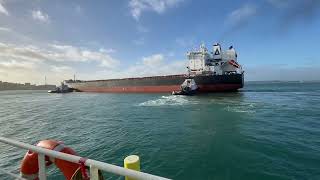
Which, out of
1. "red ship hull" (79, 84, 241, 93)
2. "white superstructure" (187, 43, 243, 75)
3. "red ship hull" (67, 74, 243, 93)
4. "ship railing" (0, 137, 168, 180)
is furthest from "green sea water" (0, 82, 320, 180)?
"white superstructure" (187, 43, 243, 75)

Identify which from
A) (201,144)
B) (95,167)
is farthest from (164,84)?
(95,167)

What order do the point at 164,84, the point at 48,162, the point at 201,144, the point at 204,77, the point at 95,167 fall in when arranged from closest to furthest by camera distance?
the point at 95,167, the point at 48,162, the point at 201,144, the point at 204,77, the point at 164,84

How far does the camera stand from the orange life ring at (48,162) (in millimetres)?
3676

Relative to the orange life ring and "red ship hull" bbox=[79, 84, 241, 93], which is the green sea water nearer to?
the orange life ring

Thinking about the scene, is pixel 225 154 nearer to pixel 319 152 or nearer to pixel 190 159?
pixel 190 159

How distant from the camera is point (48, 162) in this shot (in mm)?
4012

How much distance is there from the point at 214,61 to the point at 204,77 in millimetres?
8834

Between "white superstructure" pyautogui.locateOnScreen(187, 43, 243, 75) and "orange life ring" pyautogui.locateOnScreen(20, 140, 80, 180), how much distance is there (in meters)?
45.4

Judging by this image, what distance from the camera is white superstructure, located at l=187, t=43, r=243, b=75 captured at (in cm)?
4866

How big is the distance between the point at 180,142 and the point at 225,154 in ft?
9.02

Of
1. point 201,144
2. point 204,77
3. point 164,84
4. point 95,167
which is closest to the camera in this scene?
point 95,167

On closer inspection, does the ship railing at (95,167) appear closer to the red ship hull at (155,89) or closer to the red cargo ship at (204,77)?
the red cargo ship at (204,77)

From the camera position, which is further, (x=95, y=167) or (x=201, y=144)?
(x=201, y=144)

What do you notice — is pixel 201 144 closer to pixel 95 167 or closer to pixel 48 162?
pixel 48 162
